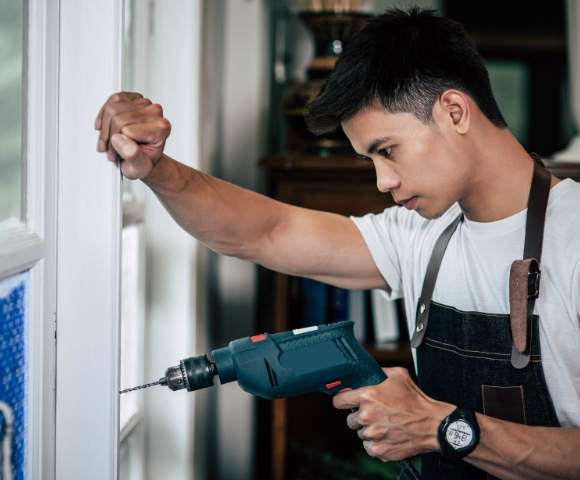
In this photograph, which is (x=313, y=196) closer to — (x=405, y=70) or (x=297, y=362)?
(x=405, y=70)

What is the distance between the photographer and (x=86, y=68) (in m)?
0.90

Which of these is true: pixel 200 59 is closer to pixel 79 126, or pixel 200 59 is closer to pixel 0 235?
pixel 79 126

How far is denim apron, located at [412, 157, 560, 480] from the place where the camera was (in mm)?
1142

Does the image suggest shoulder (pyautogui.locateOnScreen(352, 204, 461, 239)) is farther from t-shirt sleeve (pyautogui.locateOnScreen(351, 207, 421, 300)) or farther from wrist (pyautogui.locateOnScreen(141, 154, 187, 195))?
wrist (pyautogui.locateOnScreen(141, 154, 187, 195))

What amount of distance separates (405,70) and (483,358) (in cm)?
55

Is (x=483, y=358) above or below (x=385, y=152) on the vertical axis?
below

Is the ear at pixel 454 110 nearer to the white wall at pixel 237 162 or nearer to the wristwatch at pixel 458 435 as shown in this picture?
the wristwatch at pixel 458 435

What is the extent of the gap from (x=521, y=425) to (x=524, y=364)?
0.11m

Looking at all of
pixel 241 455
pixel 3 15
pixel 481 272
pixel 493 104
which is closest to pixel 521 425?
pixel 481 272

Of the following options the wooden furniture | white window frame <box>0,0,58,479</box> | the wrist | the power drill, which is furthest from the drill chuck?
the wooden furniture

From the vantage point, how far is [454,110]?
1.11m


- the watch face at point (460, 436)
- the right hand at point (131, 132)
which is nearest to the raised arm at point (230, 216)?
the right hand at point (131, 132)

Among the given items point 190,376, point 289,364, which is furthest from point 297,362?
point 190,376

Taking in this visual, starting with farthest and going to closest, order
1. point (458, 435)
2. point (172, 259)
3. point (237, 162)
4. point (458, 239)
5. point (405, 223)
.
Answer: point (237, 162) → point (172, 259) → point (405, 223) → point (458, 239) → point (458, 435)
